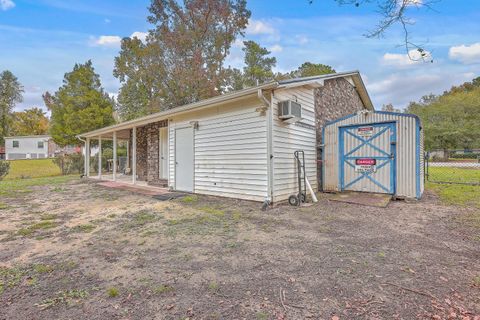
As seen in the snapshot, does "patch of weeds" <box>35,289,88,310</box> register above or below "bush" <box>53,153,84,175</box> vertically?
below

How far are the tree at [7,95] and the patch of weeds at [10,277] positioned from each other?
125ft

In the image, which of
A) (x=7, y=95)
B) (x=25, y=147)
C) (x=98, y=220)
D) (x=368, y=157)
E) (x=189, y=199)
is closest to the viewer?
(x=98, y=220)

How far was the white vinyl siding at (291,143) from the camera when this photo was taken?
5.69m

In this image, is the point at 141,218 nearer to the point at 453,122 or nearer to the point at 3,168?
the point at 3,168

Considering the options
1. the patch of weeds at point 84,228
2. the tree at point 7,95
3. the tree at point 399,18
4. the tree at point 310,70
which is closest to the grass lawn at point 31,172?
the patch of weeds at point 84,228

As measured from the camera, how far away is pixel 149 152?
32.6ft

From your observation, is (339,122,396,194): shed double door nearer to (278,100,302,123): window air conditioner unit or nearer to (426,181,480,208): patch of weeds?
(426,181,480,208): patch of weeds

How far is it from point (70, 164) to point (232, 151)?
44.9 feet

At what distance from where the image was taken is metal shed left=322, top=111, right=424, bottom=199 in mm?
5914

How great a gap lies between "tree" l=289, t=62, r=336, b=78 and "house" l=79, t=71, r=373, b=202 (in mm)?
13502

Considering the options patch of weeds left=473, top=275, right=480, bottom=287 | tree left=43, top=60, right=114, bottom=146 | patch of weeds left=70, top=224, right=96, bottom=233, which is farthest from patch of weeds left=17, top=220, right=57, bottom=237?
tree left=43, top=60, right=114, bottom=146

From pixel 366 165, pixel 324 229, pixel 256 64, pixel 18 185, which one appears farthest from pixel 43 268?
pixel 256 64

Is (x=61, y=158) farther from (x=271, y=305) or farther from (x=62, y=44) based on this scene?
(x=271, y=305)

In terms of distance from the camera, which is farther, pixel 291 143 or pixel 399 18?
pixel 291 143
